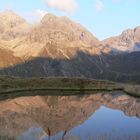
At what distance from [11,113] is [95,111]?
1476 cm

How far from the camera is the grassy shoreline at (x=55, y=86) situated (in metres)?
86.4

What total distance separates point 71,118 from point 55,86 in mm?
43552

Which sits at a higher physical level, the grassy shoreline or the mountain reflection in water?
the grassy shoreline

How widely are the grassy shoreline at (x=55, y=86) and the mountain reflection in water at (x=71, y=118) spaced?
9254 millimetres

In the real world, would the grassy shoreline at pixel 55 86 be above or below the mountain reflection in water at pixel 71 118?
above

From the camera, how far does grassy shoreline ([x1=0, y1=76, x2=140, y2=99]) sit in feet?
284

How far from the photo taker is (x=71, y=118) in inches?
2030

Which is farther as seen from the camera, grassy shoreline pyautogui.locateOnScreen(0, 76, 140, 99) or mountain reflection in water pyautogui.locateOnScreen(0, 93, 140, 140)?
grassy shoreline pyautogui.locateOnScreen(0, 76, 140, 99)

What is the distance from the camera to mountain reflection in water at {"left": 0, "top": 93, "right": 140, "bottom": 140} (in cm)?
3688

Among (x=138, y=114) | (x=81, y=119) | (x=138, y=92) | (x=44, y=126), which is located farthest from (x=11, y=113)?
(x=138, y=92)

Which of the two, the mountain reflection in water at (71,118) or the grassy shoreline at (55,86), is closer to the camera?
the mountain reflection in water at (71,118)

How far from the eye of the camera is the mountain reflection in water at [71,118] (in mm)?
36875

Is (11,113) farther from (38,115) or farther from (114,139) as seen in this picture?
(114,139)

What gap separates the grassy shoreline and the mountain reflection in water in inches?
364
